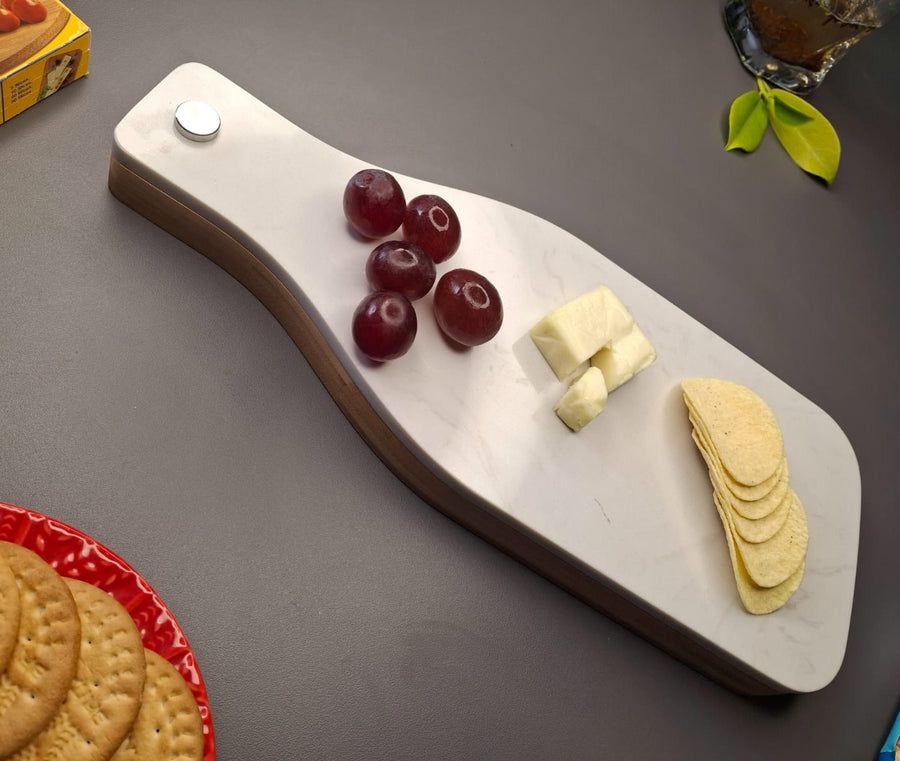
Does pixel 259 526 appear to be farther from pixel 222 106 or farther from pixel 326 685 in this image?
pixel 222 106

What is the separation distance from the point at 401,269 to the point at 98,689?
0.53 metres

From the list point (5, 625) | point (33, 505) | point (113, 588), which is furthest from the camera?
point (33, 505)

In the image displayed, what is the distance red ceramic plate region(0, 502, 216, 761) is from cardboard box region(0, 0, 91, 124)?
540 mm

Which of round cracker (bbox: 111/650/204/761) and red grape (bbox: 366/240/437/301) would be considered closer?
round cracker (bbox: 111/650/204/761)

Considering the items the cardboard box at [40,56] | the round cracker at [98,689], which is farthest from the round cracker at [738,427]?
the cardboard box at [40,56]

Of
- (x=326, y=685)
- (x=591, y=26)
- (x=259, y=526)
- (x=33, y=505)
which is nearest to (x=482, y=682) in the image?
(x=326, y=685)

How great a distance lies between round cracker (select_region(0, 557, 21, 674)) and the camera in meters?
A: 0.70

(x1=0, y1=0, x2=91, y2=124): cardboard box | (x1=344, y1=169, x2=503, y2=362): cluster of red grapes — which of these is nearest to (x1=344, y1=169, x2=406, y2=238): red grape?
(x1=344, y1=169, x2=503, y2=362): cluster of red grapes

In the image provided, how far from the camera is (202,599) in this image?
36.7 inches

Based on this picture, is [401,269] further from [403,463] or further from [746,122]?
[746,122]

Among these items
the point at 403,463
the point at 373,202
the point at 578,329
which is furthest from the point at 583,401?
the point at 373,202

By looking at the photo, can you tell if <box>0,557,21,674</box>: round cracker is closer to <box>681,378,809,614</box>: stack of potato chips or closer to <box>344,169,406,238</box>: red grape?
<box>344,169,406,238</box>: red grape

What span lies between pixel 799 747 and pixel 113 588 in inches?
33.6

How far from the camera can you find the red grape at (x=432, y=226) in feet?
3.48
